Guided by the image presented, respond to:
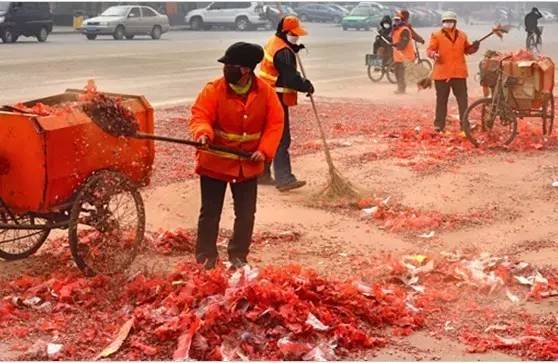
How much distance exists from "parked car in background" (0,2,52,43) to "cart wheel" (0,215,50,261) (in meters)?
26.7

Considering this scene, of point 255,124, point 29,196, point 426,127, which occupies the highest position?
point 255,124

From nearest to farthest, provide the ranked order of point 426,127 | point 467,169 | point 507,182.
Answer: point 507,182, point 467,169, point 426,127

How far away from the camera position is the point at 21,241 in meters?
7.13

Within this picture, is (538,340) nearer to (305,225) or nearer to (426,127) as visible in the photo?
(305,225)

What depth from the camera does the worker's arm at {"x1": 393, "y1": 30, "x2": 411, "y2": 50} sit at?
64.2 feet

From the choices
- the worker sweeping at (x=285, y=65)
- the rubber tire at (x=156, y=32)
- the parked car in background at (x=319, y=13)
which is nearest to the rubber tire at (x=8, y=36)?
the rubber tire at (x=156, y=32)

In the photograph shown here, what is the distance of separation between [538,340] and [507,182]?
4948 mm

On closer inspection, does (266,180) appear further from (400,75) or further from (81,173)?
(400,75)

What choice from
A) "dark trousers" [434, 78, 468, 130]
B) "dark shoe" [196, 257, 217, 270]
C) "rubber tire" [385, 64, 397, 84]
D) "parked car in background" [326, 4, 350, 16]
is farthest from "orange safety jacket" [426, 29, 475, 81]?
"parked car in background" [326, 4, 350, 16]

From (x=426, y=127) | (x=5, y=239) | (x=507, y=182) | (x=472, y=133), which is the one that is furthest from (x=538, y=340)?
(x=426, y=127)

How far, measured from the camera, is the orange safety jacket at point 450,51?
13000 millimetres

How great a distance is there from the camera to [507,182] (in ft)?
33.1

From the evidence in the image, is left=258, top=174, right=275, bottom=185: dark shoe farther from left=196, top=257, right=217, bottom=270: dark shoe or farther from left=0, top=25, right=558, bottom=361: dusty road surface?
left=196, top=257, right=217, bottom=270: dark shoe

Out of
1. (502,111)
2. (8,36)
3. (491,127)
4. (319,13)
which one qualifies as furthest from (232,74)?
(319,13)
